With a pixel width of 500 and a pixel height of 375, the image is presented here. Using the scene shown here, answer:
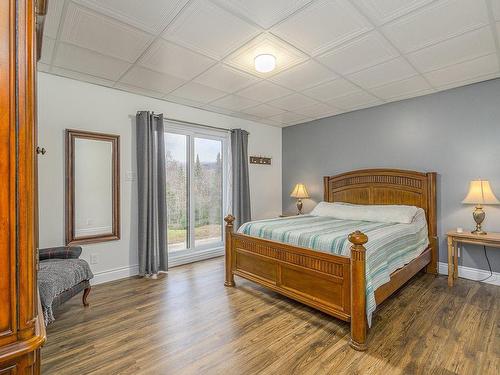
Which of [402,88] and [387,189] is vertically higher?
[402,88]

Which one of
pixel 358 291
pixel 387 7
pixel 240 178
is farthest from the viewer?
pixel 240 178

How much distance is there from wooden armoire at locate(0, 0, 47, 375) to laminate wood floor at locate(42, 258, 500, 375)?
1.42m

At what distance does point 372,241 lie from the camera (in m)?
2.44

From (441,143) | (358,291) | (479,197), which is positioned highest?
(441,143)

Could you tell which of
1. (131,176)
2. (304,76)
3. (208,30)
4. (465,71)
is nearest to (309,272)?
(304,76)

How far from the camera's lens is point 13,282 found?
0.66 m

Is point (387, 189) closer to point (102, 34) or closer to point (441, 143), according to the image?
point (441, 143)

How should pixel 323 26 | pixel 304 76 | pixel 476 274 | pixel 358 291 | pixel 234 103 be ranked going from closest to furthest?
pixel 358 291, pixel 323 26, pixel 304 76, pixel 476 274, pixel 234 103

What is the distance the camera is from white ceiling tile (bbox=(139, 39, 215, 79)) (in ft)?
8.18

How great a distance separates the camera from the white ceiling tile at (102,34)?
206 centimetres

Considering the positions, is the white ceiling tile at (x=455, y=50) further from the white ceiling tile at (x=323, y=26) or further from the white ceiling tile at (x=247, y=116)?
the white ceiling tile at (x=247, y=116)

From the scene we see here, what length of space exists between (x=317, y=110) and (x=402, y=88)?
1304 mm

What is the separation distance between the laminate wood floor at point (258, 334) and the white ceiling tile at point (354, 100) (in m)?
2.58

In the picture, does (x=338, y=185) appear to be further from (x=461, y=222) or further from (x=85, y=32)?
(x=85, y=32)
